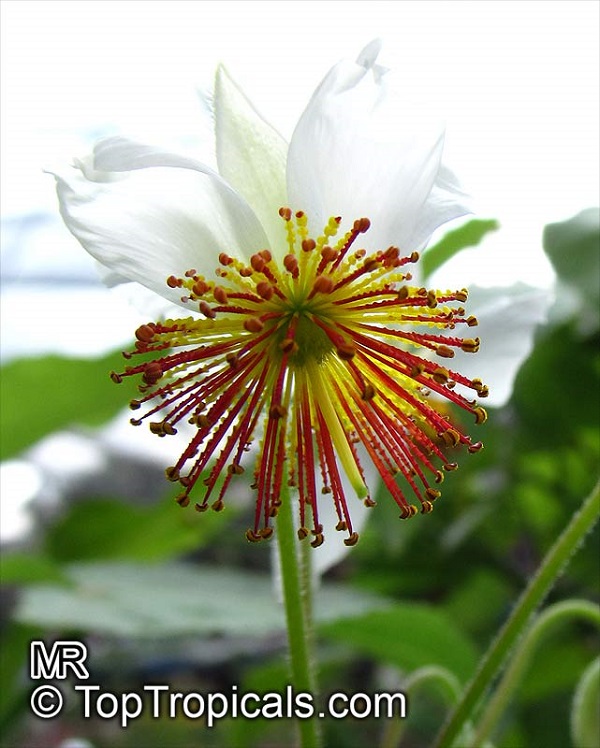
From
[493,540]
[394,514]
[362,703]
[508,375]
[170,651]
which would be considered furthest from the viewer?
[170,651]

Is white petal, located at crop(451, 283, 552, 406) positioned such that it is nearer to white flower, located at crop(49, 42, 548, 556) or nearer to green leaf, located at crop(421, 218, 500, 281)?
white flower, located at crop(49, 42, 548, 556)

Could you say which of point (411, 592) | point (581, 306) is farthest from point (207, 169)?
point (411, 592)

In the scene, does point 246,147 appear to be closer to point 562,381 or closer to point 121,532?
point 562,381

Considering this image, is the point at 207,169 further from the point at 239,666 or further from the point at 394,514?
the point at 239,666

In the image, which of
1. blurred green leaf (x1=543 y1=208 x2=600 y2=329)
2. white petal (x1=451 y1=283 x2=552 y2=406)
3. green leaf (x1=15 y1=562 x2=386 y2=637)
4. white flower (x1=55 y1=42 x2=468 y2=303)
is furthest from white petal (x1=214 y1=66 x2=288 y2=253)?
green leaf (x1=15 y1=562 x2=386 y2=637)

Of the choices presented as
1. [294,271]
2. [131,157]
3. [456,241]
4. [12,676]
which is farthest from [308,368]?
[12,676]
